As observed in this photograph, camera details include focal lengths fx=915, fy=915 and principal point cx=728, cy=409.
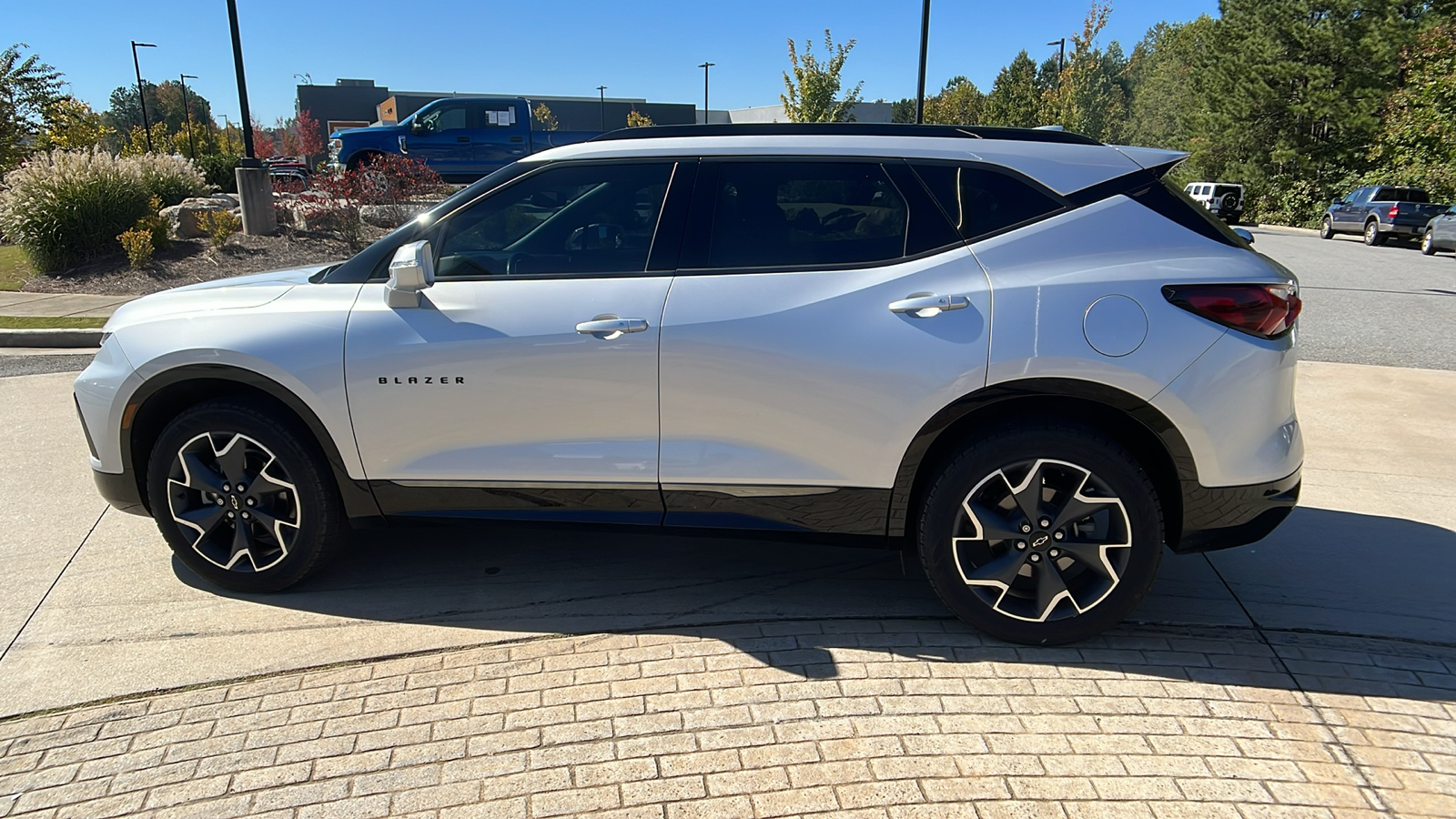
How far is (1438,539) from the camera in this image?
14.4 feet

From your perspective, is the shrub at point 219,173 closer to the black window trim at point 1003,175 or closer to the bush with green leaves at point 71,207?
the bush with green leaves at point 71,207

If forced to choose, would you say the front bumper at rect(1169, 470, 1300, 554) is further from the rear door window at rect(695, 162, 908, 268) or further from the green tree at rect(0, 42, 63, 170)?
the green tree at rect(0, 42, 63, 170)

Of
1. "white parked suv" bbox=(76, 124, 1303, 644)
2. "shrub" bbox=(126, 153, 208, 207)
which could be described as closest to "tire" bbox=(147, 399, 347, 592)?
"white parked suv" bbox=(76, 124, 1303, 644)

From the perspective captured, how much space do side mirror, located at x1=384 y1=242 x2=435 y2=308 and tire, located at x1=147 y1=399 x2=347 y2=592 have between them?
70 cm

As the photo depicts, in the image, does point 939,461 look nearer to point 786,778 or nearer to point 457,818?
point 786,778

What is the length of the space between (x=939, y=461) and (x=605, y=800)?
65.1 inches

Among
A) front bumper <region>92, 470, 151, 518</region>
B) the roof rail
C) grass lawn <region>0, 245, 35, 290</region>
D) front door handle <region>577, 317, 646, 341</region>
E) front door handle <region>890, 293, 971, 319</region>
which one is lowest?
grass lawn <region>0, 245, 35, 290</region>

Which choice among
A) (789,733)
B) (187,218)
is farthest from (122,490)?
(187,218)

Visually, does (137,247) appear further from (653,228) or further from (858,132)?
(858,132)

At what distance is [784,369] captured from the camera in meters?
3.26

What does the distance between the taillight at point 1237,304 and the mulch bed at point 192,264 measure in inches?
417

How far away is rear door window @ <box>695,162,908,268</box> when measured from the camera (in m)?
3.37

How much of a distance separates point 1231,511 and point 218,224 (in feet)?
45.5

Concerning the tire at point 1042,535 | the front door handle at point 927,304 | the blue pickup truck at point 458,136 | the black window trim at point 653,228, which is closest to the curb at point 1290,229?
the blue pickup truck at point 458,136
